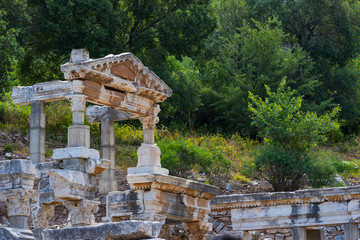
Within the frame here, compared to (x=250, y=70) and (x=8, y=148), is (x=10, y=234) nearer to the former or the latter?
(x=8, y=148)

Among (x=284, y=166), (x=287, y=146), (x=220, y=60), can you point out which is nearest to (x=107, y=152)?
(x=284, y=166)

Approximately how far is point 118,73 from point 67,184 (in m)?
3.08

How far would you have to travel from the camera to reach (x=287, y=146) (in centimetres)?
2333

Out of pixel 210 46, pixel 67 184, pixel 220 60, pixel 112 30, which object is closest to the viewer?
pixel 67 184

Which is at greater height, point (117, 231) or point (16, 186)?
point (16, 186)

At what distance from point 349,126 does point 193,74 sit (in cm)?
762

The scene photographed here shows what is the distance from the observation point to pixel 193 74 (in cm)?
3316

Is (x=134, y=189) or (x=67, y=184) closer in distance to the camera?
(x=67, y=184)

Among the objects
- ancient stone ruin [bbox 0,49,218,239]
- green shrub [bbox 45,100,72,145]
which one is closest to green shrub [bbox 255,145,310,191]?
ancient stone ruin [bbox 0,49,218,239]

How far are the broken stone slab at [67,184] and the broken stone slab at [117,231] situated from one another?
24.8 feet

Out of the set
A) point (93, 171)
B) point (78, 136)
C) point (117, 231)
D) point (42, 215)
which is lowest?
point (117, 231)

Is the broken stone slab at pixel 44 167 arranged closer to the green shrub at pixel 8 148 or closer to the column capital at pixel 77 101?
the column capital at pixel 77 101

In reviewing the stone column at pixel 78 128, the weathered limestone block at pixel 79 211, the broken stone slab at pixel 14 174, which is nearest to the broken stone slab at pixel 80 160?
the stone column at pixel 78 128

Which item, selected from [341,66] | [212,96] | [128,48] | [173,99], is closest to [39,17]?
[128,48]
